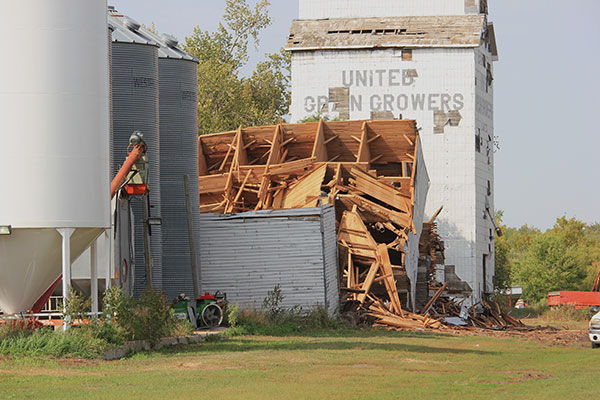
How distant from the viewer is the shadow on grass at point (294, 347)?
2219 cm

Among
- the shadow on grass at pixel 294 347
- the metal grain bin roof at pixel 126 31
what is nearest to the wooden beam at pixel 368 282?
the shadow on grass at pixel 294 347

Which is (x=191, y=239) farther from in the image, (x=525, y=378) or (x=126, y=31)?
(x=525, y=378)

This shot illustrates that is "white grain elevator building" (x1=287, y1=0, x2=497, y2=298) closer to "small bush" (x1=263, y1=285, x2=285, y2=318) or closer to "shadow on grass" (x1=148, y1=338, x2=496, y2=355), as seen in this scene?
"small bush" (x1=263, y1=285, x2=285, y2=318)

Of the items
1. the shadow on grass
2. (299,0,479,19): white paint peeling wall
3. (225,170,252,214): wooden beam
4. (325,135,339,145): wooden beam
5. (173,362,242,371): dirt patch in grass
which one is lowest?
the shadow on grass

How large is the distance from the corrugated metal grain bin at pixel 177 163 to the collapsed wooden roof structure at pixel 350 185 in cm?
457

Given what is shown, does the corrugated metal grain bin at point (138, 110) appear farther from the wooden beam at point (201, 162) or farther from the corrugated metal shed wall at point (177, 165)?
the wooden beam at point (201, 162)

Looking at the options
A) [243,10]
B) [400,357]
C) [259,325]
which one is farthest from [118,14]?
[243,10]

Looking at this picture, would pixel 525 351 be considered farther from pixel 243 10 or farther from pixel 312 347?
pixel 243 10

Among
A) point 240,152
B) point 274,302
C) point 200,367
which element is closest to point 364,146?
point 240,152

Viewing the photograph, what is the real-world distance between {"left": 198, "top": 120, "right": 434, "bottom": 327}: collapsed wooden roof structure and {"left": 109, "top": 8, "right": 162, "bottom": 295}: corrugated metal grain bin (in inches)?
253

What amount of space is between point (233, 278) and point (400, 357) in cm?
1127

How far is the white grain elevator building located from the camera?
2227 inches

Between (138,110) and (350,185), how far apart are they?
943 centimetres

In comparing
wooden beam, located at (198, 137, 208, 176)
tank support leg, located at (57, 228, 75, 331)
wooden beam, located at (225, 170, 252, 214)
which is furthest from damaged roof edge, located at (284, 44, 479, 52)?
tank support leg, located at (57, 228, 75, 331)
